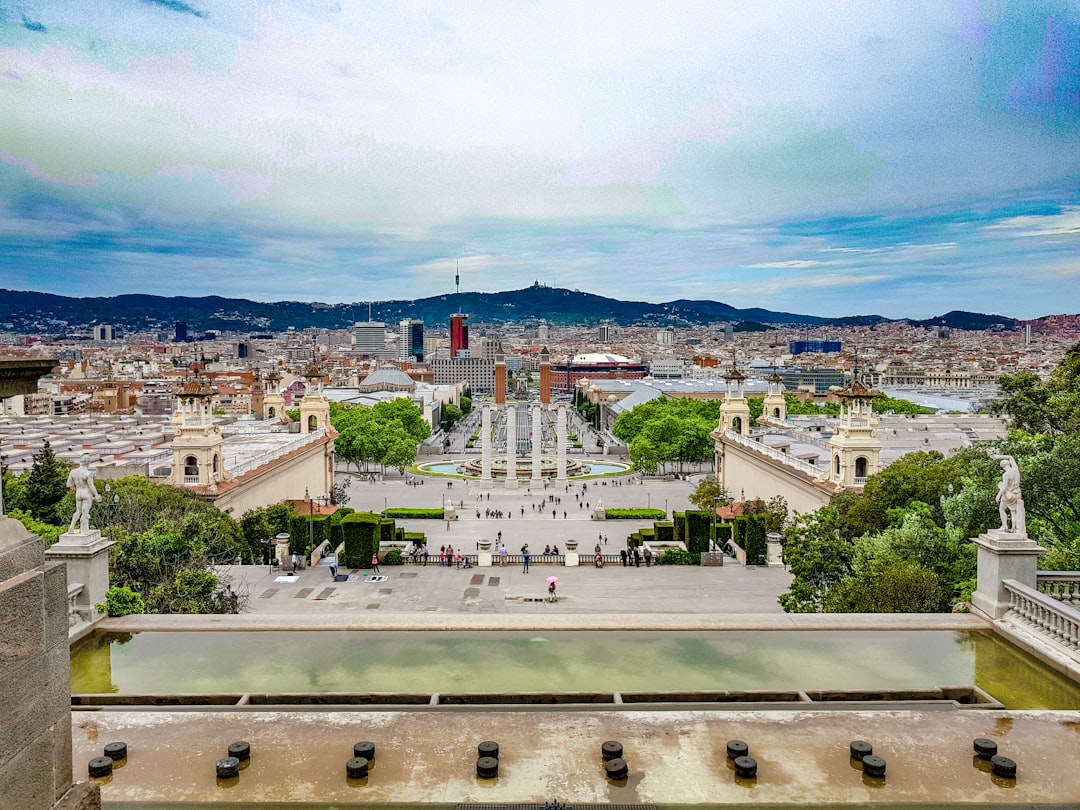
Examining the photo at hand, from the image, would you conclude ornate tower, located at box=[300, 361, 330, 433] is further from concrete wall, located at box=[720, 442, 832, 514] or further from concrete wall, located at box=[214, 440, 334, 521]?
concrete wall, located at box=[720, 442, 832, 514]

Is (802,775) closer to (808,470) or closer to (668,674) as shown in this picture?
(668,674)

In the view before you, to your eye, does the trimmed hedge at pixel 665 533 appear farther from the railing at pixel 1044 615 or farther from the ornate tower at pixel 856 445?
the railing at pixel 1044 615

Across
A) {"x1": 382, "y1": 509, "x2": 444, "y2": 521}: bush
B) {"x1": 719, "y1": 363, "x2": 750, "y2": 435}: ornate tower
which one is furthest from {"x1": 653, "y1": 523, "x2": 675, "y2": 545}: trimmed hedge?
{"x1": 719, "y1": 363, "x2": 750, "y2": 435}: ornate tower

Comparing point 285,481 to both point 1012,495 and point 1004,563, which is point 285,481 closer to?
point 1004,563

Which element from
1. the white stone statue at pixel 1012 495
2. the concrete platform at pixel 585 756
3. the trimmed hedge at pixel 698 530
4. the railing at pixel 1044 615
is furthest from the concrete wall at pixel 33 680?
the trimmed hedge at pixel 698 530

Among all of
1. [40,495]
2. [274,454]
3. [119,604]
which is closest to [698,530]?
[274,454]

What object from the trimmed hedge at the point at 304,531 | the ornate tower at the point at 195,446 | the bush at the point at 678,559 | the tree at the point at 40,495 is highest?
the ornate tower at the point at 195,446

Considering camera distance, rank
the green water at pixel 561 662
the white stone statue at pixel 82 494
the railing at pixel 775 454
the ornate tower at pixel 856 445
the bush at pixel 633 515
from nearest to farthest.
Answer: the green water at pixel 561 662, the white stone statue at pixel 82 494, the ornate tower at pixel 856 445, the railing at pixel 775 454, the bush at pixel 633 515
